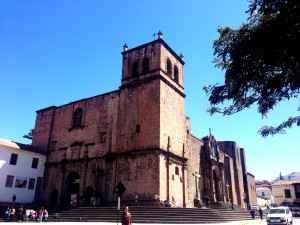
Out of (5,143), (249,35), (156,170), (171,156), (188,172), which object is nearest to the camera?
(249,35)

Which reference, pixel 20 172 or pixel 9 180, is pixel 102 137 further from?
pixel 9 180

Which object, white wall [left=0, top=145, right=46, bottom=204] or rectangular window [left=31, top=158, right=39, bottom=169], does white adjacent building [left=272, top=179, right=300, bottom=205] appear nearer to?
white wall [left=0, top=145, right=46, bottom=204]

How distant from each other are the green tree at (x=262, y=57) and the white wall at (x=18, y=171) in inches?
914

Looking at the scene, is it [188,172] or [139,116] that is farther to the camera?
[188,172]

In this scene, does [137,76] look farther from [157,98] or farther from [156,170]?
[156,170]

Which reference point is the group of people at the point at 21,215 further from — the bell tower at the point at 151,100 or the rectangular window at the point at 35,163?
the bell tower at the point at 151,100

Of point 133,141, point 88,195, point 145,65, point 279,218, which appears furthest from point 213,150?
point 279,218

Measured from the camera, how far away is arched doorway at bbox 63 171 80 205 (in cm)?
2836

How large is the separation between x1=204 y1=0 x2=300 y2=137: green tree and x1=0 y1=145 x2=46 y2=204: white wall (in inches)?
914

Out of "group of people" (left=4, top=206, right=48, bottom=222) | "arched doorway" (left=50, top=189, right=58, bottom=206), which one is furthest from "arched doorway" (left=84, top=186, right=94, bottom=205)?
"arched doorway" (left=50, top=189, right=58, bottom=206)

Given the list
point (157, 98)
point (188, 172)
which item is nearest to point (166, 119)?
point (157, 98)

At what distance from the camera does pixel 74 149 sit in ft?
96.7

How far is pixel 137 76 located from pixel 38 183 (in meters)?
16.3

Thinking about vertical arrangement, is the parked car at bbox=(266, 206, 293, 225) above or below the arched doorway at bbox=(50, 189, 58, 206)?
below
